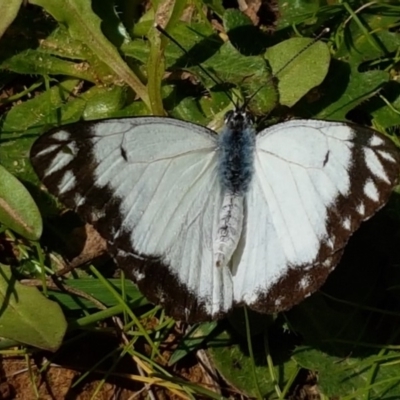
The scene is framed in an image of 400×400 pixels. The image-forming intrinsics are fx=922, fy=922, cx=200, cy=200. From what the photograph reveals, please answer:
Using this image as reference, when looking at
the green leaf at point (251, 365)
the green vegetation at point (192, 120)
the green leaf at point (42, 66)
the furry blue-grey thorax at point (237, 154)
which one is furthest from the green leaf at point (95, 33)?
the green leaf at point (251, 365)

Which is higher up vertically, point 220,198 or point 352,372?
point 220,198

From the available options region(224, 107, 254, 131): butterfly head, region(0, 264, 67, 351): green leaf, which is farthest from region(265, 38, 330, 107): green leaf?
region(0, 264, 67, 351): green leaf

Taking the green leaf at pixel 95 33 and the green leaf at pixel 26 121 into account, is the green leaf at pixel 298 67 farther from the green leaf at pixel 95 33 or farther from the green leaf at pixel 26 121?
the green leaf at pixel 26 121

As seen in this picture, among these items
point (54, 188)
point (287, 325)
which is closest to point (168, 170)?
point (54, 188)

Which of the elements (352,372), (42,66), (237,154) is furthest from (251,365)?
(42,66)

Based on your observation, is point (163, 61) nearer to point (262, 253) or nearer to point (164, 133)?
point (164, 133)

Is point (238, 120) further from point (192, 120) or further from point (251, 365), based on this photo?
point (251, 365)

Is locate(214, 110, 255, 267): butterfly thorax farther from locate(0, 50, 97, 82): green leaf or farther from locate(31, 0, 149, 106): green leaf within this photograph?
locate(0, 50, 97, 82): green leaf
